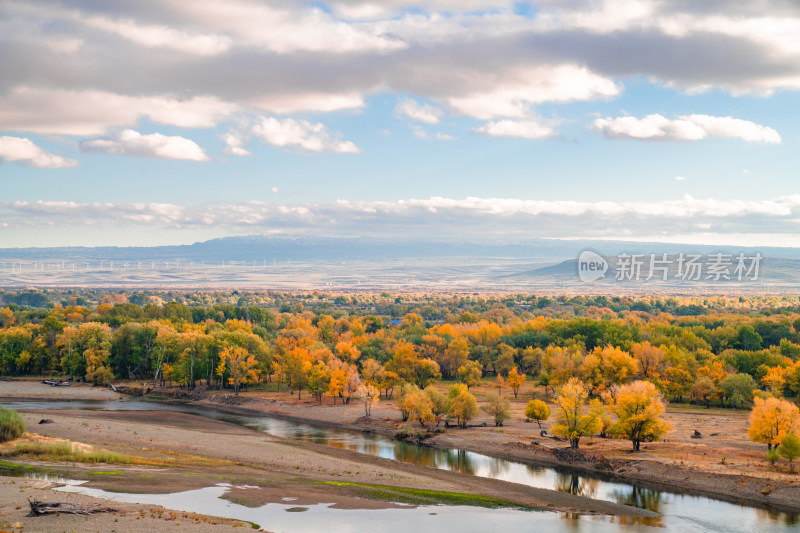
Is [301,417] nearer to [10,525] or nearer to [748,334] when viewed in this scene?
[10,525]

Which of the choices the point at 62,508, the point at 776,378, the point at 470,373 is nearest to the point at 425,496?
the point at 62,508

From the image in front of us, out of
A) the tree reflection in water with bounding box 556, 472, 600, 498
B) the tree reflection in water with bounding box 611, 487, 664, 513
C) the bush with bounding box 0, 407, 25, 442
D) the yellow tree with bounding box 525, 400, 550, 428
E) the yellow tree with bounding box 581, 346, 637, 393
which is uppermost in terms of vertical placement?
the yellow tree with bounding box 581, 346, 637, 393

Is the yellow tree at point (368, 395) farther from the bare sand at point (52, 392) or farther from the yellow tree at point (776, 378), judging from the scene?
the yellow tree at point (776, 378)

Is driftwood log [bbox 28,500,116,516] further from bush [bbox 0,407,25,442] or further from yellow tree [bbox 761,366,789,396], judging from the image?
yellow tree [bbox 761,366,789,396]

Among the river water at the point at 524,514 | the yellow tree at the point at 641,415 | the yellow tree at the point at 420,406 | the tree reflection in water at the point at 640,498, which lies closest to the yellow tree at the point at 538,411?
the yellow tree at the point at 641,415

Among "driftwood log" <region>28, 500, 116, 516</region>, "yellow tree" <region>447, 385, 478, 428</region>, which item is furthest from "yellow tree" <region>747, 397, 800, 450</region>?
"driftwood log" <region>28, 500, 116, 516</region>

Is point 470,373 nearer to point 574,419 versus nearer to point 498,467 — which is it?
point 574,419
